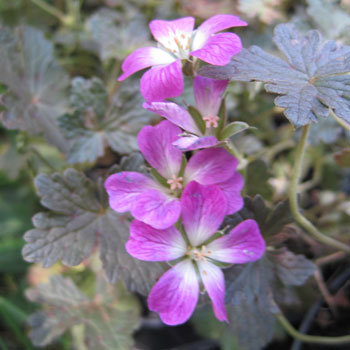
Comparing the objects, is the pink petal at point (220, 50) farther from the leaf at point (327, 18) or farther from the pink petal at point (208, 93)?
the leaf at point (327, 18)

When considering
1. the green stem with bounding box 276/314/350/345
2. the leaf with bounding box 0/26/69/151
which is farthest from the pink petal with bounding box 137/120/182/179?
the green stem with bounding box 276/314/350/345

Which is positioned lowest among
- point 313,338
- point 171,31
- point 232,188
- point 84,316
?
point 84,316

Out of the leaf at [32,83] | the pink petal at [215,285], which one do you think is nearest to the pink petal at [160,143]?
the pink petal at [215,285]

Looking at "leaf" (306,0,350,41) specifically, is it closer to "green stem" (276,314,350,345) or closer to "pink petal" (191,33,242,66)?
"pink petal" (191,33,242,66)

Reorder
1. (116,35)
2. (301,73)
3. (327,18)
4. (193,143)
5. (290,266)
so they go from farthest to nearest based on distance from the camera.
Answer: (116,35), (327,18), (290,266), (301,73), (193,143)

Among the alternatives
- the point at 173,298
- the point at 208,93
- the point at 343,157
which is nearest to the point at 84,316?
the point at 173,298

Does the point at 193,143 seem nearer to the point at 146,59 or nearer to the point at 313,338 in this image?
the point at 146,59

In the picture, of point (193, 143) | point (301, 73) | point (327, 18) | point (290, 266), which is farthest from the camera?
point (327, 18)
